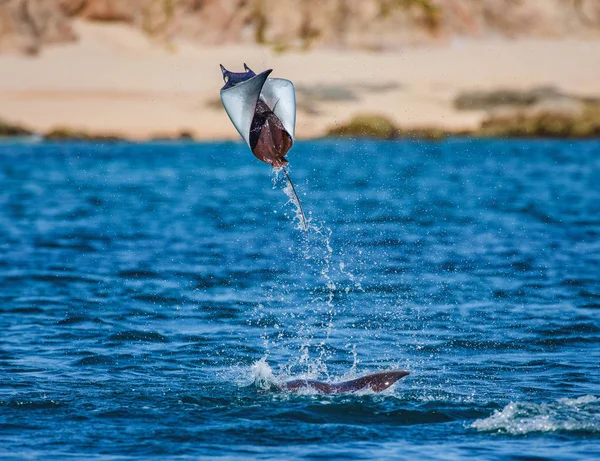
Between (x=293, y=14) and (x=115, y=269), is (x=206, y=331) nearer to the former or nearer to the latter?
(x=115, y=269)

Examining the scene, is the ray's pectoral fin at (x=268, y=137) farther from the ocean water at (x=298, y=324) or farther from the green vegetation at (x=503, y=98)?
the green vegetation at (x=503, y=98)

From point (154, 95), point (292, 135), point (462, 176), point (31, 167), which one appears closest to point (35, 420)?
point (292, 135)

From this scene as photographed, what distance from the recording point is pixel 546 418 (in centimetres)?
1149

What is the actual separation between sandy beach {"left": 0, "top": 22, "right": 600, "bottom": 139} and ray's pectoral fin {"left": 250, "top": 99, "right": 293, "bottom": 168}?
55.2 metres

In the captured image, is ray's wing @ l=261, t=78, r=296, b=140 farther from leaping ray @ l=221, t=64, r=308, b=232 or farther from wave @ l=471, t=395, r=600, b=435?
wave @ l=471, t=395, r=600, b=435

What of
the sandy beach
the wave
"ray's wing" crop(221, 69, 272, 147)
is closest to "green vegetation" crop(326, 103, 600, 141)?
the sandy beach

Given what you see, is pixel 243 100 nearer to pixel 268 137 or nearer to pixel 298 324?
pixel 268 137

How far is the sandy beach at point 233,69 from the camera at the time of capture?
69.7 meters

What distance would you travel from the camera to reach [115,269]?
21594 millimetres

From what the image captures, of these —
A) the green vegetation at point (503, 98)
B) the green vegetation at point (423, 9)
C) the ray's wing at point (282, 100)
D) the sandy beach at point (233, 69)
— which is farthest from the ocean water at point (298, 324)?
the green vegetation at point (423, 9)

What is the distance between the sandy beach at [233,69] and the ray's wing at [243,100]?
2186 inches

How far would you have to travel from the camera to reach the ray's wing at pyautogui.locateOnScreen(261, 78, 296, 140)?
40.4 feet

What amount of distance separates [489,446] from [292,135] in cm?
400

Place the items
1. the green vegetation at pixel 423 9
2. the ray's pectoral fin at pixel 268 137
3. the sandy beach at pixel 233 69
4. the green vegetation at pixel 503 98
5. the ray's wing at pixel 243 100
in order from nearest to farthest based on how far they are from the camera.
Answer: the ray's wing at pixel 243 100 < the ray's pectoral fin at pixel 268 137 < the sandy beach at pixel 233 69 < the green vegetation at pixel 503 98 < the green vegetation at pixel 423 9
